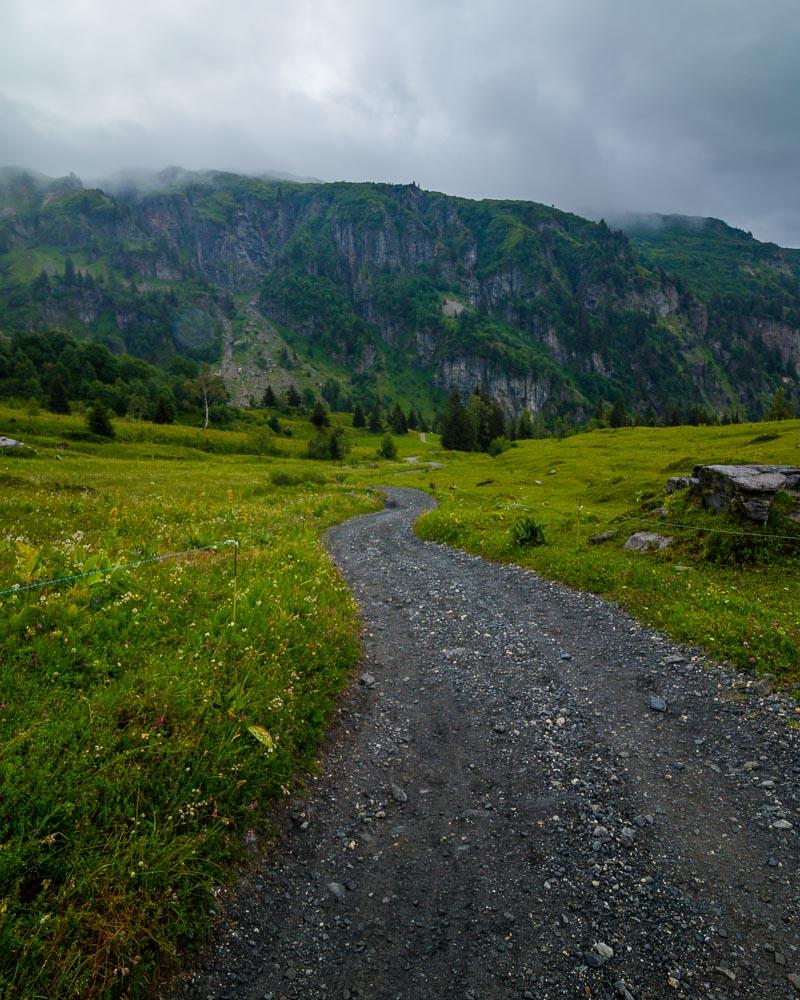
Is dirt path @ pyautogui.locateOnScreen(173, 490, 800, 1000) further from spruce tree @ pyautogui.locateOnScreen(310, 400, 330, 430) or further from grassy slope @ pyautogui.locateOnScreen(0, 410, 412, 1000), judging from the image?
spruce tree @ pyautogui.locateOnScreen(310, 400, 330, 430)

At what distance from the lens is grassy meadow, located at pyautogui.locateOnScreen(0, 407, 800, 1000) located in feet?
15.6

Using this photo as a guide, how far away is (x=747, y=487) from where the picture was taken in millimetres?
17109

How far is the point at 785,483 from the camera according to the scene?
17.5 meters

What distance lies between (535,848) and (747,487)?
15578mm

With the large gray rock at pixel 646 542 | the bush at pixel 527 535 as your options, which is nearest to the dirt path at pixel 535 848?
the large gray rock at pixel 646 542

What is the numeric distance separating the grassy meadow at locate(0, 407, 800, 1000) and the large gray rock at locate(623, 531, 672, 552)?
1.48 ft

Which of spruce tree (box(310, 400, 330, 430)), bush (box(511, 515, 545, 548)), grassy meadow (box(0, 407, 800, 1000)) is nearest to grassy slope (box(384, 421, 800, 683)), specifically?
grassy meadow (box(0, 407, 800, 1000))

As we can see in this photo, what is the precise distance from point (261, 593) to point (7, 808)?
645cm

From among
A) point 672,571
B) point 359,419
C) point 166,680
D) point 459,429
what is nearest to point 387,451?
point 459,429

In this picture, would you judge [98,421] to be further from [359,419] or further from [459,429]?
[359,419]

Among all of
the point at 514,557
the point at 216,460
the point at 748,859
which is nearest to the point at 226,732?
the point at 748,859

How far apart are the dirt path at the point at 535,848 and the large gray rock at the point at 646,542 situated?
824 cm

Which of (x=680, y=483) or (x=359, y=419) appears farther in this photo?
(x=359, y=419)

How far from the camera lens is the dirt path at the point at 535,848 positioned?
4.94m
